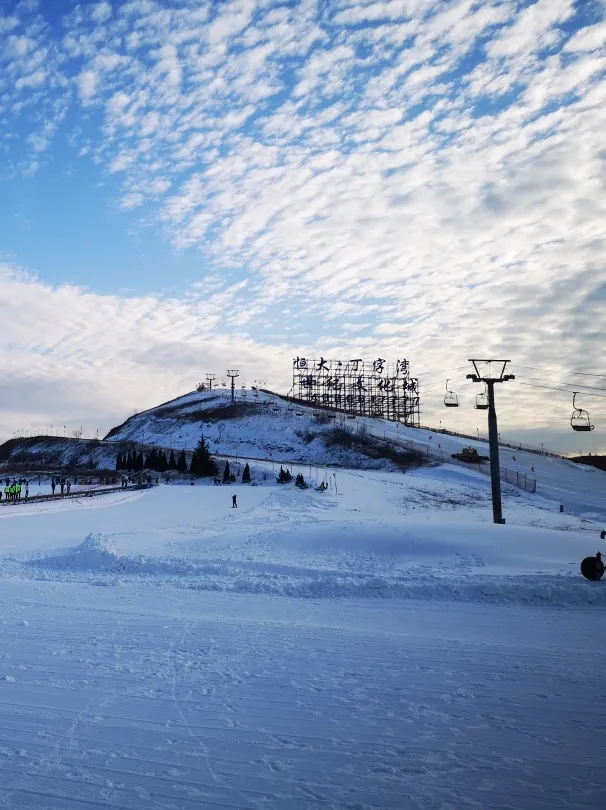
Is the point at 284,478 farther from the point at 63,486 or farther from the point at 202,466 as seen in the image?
the point at 63,486

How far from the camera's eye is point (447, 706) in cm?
626

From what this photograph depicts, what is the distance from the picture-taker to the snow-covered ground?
4758mm

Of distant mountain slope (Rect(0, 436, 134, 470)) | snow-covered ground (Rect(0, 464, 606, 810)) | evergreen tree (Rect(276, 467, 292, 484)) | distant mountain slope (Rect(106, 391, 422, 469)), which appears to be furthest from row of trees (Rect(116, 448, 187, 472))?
snow-covered ground (Rect(0, 464, 606, 810))

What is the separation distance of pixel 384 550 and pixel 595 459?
213ft

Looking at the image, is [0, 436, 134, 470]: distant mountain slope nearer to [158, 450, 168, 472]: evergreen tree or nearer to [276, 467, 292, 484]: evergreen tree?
[158, 450, 168, 472]: evergreen tree

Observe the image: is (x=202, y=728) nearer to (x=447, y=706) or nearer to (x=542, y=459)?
(x=447, y=706)

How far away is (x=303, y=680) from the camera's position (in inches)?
278

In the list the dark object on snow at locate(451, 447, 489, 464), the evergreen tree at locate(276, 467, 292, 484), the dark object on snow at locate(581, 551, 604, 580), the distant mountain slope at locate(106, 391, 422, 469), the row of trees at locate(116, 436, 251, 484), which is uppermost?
the distant mountain slope at locate(106, 391, 422, 469)

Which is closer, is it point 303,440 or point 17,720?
point 17,720

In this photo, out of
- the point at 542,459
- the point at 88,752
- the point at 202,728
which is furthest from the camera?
the point at 542,459

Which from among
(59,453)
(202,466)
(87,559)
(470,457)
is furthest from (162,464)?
(87,559)

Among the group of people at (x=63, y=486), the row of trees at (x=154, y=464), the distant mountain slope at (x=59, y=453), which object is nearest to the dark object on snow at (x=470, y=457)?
the row of trees at (x=154, y=464)

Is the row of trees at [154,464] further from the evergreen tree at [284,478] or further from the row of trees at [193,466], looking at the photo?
the evergreen tree at [284,478]

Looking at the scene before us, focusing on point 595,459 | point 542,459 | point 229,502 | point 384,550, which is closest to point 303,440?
point 542,459
